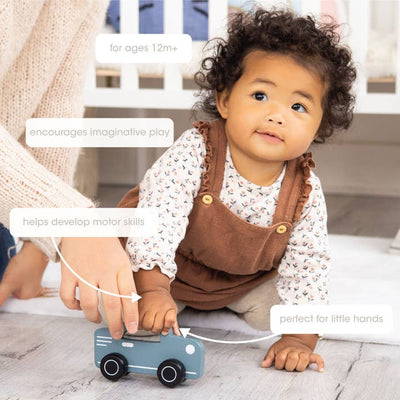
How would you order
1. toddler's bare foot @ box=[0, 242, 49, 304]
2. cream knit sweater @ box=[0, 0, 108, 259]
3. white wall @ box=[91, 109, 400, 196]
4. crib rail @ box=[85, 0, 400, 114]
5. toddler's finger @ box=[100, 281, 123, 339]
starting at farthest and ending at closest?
1. white wall @ box=[91, 109, 400, 196]
2. crib rail @ box=[85, 0, 400, 114]
3. toddler's bare foot @ box=[0, 242, 49, 304]
4. cream knit sweater @ box=[0, 0, 108, 259]
5. toddler's finger @ box=[100, 281, 123, 339]

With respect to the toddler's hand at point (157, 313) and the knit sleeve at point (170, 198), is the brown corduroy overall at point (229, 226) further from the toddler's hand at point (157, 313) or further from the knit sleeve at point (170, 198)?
the toddler's hand at point (157, 313)

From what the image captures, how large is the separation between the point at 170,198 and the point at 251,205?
0.10m

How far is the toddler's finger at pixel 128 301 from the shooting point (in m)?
0.63

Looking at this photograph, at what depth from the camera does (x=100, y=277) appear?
630 mm

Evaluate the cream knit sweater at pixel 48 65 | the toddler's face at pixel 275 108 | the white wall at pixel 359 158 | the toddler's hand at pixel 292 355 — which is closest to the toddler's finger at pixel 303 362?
the toddler's hand at pixel 292 355

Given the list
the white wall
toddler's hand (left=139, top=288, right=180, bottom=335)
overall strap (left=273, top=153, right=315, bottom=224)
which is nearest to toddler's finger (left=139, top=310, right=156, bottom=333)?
toddler's hand (left=139, top=288, right=180, bottom=335)

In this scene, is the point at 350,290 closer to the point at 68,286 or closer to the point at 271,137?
the point at 271,137

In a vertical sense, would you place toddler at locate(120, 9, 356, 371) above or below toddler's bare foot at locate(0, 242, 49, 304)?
above

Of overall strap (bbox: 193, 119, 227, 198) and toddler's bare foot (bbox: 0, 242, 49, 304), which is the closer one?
overall strap (bbox: 193, 119, 227, 198)

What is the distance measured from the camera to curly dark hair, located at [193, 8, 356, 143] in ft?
2.63

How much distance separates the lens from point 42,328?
87cm

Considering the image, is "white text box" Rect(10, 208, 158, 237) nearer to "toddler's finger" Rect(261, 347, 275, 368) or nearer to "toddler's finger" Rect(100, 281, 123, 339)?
"toddler's finger" Rect(100, 281, 123, 339)

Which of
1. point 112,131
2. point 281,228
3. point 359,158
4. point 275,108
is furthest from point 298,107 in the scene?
point 359,158

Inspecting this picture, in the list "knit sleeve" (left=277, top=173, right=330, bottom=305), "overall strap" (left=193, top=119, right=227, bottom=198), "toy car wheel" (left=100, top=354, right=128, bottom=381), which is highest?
"overall strap" (left=193, top=119, right=227, bottom=198)
